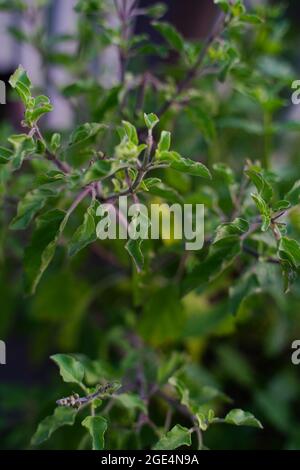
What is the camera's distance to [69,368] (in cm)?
67

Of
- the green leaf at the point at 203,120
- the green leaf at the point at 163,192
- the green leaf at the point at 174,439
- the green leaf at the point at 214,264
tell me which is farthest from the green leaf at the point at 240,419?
the green leaf at the point at 203,120

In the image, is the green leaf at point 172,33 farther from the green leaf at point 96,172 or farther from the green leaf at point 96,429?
the green leaf at point 96,429

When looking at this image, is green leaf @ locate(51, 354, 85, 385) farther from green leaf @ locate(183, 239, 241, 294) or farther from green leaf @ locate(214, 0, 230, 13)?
green leaf @ locate(214, 0, 230, 13)

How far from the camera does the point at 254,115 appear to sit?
1357 millimetres

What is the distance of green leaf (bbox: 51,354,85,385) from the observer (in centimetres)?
66

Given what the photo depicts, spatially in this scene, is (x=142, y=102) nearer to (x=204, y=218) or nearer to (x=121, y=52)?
(x=121, y=52)

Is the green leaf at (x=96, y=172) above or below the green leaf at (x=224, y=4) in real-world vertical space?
below

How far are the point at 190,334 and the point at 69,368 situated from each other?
0.40m

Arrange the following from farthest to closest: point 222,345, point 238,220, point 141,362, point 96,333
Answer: point 222,345 < point 96,333 < point 141,362 < point 238,220

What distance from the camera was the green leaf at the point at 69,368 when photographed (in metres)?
0.66

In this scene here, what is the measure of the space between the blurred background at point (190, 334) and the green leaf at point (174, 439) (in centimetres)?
22

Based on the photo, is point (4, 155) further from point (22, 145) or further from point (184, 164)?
point (184, 164)

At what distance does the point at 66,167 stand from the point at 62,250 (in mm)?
300
